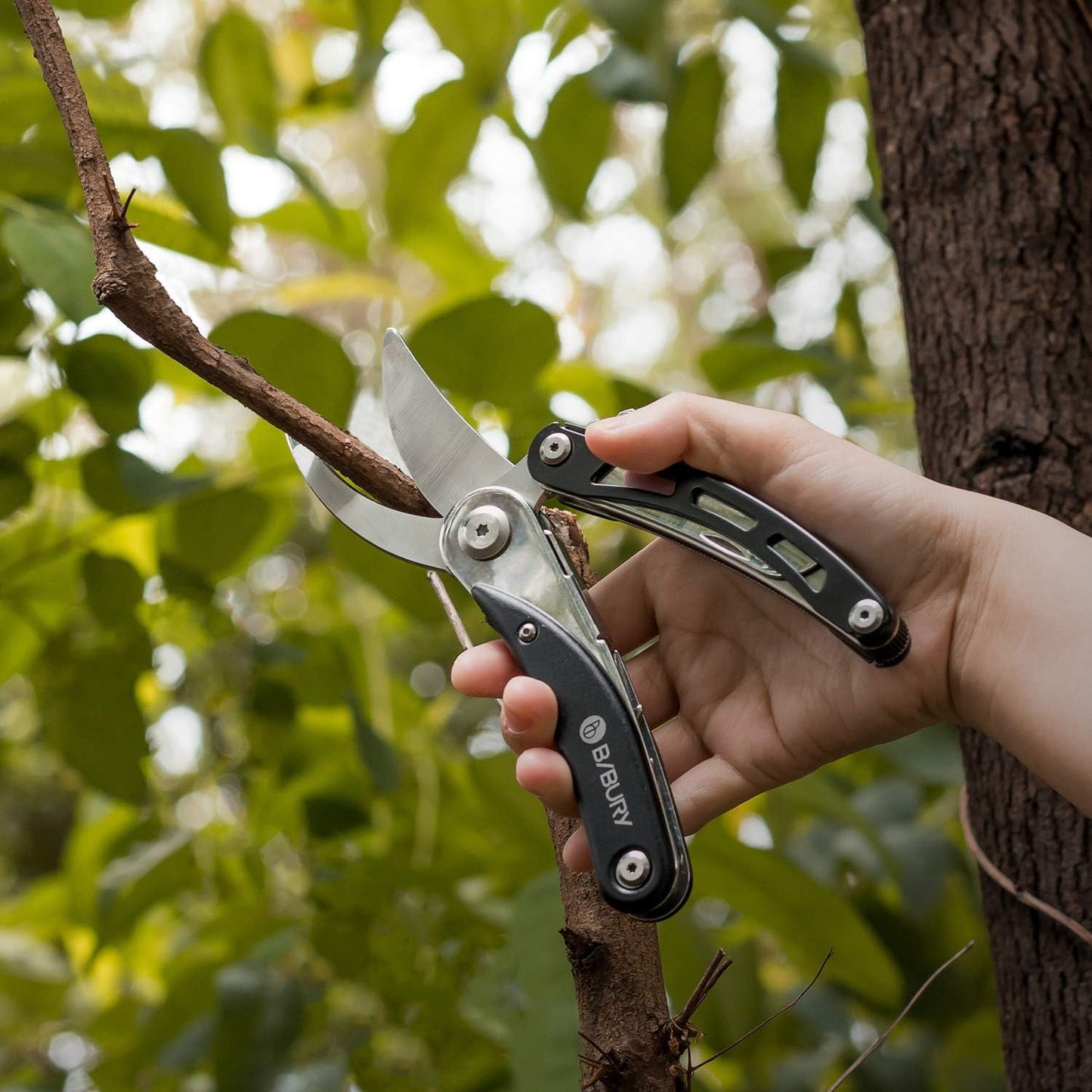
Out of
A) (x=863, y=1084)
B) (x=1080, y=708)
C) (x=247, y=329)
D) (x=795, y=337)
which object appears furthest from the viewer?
(x=795, y=337)

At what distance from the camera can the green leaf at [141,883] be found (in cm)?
98

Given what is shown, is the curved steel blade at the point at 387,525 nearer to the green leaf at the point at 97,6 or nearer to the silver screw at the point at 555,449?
the silver screw at the point at 555,449

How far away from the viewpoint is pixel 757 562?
48cm

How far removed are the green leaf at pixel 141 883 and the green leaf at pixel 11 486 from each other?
1.23 ft

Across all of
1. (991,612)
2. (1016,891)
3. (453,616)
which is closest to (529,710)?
(453,616)

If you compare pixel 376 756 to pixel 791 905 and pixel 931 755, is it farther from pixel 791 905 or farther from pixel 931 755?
pixel 931 755

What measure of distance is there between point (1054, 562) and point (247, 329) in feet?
1.72

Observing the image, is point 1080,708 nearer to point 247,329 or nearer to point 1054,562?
point 1054,562

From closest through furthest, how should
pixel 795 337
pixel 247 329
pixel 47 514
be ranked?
pixel 247 329, pixel 47 514, pixel 795 337

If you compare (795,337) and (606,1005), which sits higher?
(606,1005)

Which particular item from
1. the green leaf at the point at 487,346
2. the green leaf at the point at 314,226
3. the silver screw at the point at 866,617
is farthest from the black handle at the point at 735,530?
the green leaf at the point at 314,226

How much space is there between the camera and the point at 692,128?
0.99m

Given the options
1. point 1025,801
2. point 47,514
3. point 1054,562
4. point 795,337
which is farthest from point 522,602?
point 795,337

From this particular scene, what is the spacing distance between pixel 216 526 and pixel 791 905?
54 cm
